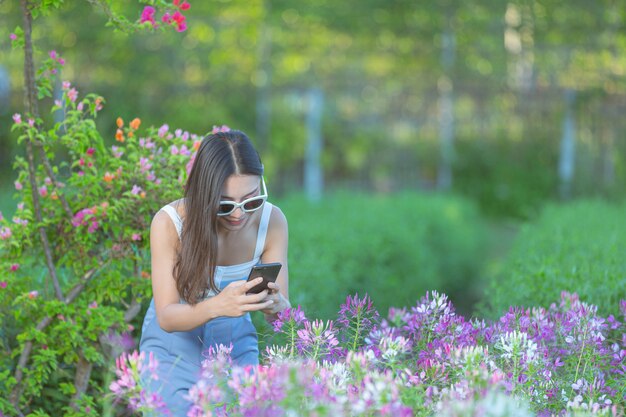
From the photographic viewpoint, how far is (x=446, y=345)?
2.86m

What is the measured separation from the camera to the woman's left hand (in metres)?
3.14

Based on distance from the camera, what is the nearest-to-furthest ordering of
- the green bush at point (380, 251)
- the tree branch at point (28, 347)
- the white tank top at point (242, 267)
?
the white tank top at point (242, 267)
the tree branch at point (28, 347)
the green bush at point (380, 251)

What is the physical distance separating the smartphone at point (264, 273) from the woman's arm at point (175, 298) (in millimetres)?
28

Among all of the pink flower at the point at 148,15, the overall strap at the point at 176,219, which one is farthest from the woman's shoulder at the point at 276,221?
the pink flower at the point at 148,15

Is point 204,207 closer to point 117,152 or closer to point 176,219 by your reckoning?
point 176,219

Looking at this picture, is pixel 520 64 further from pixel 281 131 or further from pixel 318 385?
pixel 318 385

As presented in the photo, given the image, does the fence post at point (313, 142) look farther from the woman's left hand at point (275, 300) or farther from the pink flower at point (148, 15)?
the woman's left hand at point (275, 300)

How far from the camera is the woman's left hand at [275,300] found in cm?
314

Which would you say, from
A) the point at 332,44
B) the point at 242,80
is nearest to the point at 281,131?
the point at 242,80

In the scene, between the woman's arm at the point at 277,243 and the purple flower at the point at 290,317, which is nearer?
the purple flower at the point at 290,317

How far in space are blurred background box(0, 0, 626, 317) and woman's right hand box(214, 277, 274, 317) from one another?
1035cm

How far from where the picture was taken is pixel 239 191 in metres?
3.30

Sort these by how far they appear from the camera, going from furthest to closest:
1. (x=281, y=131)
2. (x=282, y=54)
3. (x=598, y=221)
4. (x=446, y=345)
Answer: (x=282, y=54), (x=281, y=131), (x=598, y=221), (x=446, y=345)

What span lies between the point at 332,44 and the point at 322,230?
1098 centimetres
